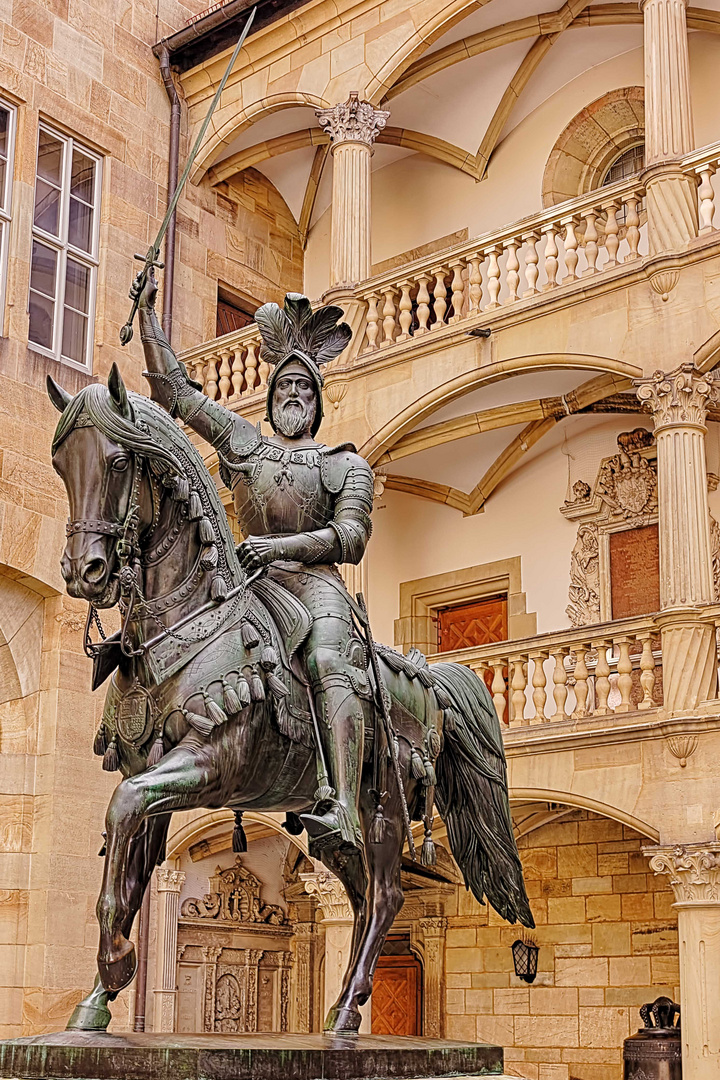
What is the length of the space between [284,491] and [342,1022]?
181 centimetres

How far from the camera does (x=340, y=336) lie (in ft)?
18.8

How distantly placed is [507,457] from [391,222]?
323cm

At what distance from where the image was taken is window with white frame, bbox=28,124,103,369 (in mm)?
14445

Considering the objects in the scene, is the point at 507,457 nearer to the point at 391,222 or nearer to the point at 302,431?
the point at 391,222

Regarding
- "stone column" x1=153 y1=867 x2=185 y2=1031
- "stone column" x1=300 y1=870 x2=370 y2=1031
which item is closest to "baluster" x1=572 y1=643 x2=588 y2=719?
"stone column" x1=300 y1=870 x2=370 y2=1031

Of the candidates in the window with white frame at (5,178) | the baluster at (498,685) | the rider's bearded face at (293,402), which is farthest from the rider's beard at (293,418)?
the window with white frame at (5,178)

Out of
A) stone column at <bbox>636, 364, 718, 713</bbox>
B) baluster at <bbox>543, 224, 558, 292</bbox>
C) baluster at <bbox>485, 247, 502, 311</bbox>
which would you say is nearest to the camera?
stone column at <bbox>636, 364, 718, 713</bbox>

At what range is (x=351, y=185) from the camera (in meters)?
14.2

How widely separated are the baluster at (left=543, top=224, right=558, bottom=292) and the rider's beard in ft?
24.4

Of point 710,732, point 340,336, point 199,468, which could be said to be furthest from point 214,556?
point 710,732

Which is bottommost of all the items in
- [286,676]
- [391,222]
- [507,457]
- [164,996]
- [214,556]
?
[164,996]

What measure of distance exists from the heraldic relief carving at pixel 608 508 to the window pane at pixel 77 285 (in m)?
5.35

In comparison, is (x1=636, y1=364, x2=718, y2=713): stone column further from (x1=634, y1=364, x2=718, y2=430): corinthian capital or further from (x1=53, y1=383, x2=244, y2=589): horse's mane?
(x1=53, y1=383, x2=244, y2=589): horse's mane

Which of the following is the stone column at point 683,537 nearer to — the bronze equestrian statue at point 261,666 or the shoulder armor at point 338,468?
the bronze equestrian statue at point 261,666
